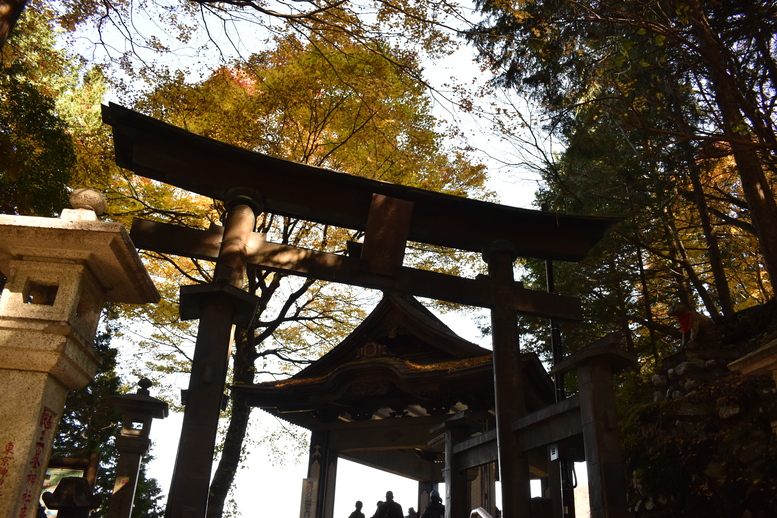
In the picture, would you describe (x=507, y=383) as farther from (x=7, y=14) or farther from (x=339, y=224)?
(x=7, y=14)

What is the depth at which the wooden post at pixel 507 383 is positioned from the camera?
7.82 meters

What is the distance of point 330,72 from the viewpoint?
50.9ft

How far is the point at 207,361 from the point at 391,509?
20.9 ft

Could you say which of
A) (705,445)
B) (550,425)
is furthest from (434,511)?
(705,445)

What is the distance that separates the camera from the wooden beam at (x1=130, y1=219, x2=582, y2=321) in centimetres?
834

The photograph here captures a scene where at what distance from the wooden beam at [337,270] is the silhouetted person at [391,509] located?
5.38 m

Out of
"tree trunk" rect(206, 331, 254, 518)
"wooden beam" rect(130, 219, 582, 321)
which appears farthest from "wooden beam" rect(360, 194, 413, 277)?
"tree trunk" rect(206, 331, 254, 518)

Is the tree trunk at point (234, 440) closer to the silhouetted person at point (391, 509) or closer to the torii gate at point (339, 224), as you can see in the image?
the silhouetted person at point (391, 509)

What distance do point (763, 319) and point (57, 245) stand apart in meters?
10.2

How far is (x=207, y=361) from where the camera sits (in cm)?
747

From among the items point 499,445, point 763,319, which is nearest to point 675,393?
point 763,319

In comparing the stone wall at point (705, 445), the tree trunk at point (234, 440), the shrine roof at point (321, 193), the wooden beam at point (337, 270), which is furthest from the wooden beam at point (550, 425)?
the tree trunk at point (234, 440)

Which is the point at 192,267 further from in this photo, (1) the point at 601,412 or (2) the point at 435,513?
(1) the point at 601,412

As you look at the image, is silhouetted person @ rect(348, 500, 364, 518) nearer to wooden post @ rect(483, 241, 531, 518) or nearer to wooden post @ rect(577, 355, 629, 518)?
wooden post @ rect(483, 241, 531, 518)
